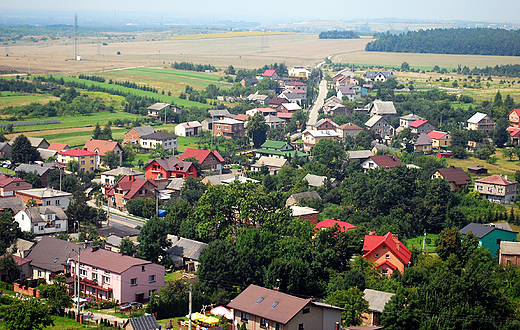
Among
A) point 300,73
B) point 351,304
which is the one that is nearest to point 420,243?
point 351,304

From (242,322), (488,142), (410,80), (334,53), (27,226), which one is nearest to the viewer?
(242,322)

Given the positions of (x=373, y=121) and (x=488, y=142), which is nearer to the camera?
(x=488, y=142)

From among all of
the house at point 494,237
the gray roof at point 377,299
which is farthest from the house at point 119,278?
the house at point 494,237

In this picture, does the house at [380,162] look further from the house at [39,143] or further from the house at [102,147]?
the house at [39,143]

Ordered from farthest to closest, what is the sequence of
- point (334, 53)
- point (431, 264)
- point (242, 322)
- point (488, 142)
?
point (334, 53), point (488, 142), point (431, 264), point (242, 322)

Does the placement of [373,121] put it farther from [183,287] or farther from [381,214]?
[183,287]

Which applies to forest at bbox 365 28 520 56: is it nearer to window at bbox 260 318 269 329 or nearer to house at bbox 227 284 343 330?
house at bbox 227 284 343 330

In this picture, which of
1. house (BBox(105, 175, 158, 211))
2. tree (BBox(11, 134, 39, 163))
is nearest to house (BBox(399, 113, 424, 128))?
house (BBox(105, 175, 158, 211))

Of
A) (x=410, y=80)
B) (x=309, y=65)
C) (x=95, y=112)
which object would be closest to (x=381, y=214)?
(x=95, y=112)
